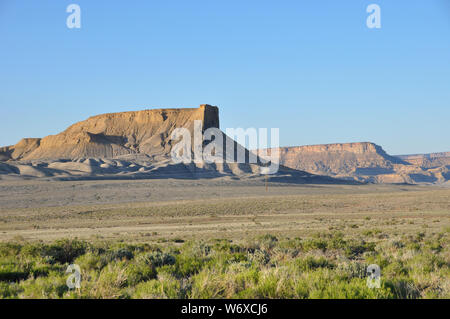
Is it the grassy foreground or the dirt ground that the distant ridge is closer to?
the dirt ground

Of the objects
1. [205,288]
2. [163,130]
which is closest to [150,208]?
[205,288]

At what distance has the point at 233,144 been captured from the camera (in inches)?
5044

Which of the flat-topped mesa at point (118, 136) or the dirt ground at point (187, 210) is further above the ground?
the flat-topped mesa at point (118, 136)

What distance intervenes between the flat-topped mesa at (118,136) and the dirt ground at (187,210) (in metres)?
57.3

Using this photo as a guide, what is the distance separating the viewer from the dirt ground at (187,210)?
27.5 metres

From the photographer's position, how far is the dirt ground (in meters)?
27.5

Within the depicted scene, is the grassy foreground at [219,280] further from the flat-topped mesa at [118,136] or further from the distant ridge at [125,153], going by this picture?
the flat-topped mesa at [118,136]

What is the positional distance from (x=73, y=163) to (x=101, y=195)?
4880 cm

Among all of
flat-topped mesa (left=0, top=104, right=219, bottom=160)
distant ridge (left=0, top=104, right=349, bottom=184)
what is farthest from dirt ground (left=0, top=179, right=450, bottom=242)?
flat-topped mesa (left=0, top=104, right=219, bottom=160)

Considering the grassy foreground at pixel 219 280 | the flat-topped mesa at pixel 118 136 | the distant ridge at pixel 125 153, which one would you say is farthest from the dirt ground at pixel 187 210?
the flat-topped mesa at pixel 118 136

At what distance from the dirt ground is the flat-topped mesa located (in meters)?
57.3

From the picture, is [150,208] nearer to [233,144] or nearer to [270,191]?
[270,191]

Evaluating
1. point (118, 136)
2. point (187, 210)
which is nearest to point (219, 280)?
point (187, 210)

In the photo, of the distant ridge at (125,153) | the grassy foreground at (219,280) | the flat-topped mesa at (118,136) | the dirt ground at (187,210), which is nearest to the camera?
the grassy foreground at (219,280)
